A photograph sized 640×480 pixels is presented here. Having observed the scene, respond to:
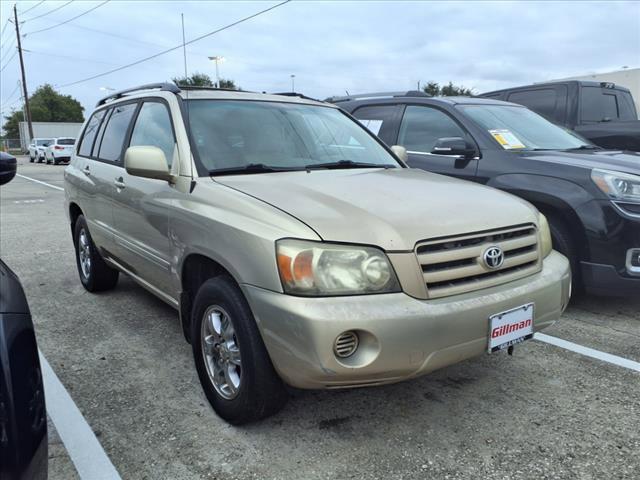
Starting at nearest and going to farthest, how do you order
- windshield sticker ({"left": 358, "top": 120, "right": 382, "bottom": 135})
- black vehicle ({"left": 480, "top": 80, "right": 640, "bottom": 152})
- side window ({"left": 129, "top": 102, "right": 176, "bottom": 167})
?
side window ({"left": 129, "top": 102, "right": 176, "bottom": 167})
windshield sticker ({"left": 358, "top": 120, "right": 382, "bottom": 135})
black vehicle ({"left": 480, "top": 80, "right": 640, "bottom": 152})

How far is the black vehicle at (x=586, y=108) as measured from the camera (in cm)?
711

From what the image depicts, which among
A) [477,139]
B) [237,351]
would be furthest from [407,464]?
[477,139]

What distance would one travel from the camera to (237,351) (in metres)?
2.51

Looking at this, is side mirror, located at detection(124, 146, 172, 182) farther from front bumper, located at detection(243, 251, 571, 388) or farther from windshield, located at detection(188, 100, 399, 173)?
front bumper, located at detection(243, 251, 571, 388)

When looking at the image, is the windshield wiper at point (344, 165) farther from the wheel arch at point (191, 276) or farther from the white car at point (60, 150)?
the white car at point (60, 150)

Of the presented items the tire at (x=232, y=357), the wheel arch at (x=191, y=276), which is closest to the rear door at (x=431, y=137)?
the wheel arch at (x=191, y=276)

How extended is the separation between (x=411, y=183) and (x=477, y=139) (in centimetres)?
211

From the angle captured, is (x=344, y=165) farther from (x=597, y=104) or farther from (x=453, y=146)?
(x=597, y=104)

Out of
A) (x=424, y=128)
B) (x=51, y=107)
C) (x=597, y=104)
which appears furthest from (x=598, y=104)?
(x=51, y=107)

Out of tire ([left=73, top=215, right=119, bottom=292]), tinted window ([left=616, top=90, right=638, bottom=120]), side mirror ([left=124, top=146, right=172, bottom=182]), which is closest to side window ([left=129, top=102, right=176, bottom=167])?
side mirror ([left=124, top=146, right=172, bottom=182])

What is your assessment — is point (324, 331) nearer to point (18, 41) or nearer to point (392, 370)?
point (392, 370)

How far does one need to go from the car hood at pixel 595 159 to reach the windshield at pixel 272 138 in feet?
4.93

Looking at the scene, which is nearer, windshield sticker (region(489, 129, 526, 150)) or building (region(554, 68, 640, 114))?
windshield sticker (region(489, 129, 526, 150))

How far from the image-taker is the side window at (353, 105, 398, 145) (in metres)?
5.69
